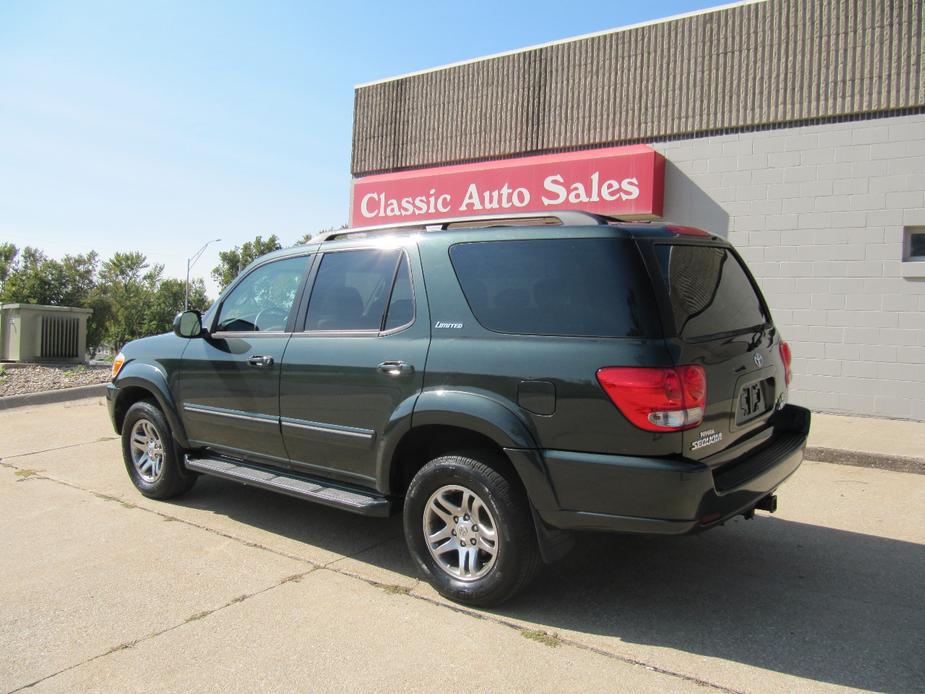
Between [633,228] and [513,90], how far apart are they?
30.6ft

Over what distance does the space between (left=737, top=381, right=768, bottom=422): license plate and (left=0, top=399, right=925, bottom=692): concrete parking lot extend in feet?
3.23

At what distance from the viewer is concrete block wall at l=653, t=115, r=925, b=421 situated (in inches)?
347

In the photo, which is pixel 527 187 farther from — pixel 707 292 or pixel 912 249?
pixel 707 292

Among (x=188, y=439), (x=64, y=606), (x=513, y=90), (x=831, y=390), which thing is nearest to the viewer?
(x=64, y=606)

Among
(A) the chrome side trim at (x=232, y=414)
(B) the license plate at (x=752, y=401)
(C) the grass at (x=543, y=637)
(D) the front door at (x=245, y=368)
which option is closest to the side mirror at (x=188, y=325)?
(D) the front door at (x=245, y=368)

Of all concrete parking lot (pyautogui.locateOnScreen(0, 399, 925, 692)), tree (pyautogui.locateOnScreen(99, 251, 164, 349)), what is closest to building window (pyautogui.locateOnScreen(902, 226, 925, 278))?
concrete parking lot (pyautogui.locateOnScreen(0, 399, 925, 692))

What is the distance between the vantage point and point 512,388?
3.38 metres

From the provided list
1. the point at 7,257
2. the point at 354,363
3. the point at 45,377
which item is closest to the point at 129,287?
the point at 7,257

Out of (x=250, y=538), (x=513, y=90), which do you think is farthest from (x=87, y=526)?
(x=513, y=90)

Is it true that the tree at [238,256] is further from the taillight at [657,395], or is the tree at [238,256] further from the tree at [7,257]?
the taillight at [657,395]

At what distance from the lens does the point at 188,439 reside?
5223 mm

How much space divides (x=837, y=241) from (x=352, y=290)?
7.44 m

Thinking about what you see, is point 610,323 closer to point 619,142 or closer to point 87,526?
point 87,526

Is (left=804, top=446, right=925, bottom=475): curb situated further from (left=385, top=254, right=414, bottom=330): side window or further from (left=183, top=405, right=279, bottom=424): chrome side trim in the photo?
(left=183, top=405, right=279, bottom=424): chrome side trim
